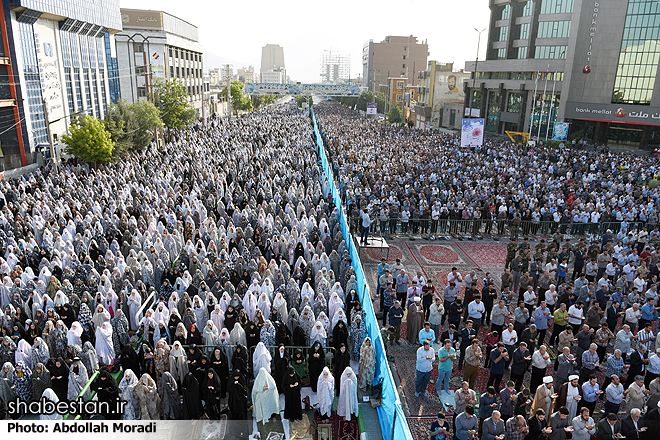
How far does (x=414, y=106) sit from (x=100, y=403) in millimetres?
60662

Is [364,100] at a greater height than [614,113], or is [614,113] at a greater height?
[364,100]

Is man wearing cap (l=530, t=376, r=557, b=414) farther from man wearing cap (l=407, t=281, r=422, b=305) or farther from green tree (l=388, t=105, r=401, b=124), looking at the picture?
green tree (l=388, t=105, r=401, b=124)

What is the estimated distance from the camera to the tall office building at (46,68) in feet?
82.0

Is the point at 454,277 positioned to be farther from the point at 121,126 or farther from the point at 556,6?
the point at 556,6

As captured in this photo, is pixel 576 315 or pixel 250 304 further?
pixel 250 304

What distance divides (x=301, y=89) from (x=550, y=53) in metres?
34.0

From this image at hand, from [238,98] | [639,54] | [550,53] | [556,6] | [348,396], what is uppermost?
[556,6]

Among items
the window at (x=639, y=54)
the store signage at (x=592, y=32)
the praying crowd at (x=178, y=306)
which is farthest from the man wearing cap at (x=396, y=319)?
the store signage at (x=592, y=32)

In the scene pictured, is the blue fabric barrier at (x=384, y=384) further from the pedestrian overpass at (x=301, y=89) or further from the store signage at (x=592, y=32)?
the pedestrian overpass at (x=301, y=89)

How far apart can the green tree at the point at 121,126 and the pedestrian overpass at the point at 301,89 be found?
3803 cm

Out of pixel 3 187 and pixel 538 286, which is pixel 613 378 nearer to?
pixel 538 286

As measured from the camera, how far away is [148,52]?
4953 centimetres

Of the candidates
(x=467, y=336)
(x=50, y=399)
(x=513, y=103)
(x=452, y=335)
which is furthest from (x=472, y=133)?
(x=513, y=103)

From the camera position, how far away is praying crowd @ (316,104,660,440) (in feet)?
20.7
